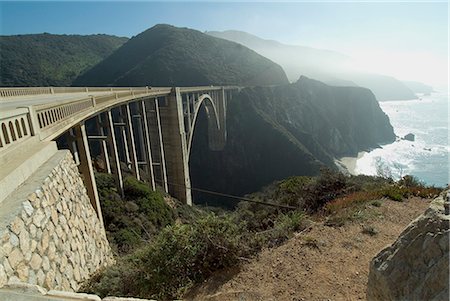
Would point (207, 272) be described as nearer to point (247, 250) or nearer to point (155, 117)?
point (247, 250)

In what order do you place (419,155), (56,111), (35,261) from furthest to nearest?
(419,155), (56,111), (35,261)

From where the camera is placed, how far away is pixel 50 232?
13.0 feet

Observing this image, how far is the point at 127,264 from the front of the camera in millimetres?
5430

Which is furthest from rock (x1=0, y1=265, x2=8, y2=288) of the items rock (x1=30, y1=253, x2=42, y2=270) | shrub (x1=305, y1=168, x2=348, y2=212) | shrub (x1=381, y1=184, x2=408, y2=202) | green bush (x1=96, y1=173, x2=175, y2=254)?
shrub (x1=381, y1=184, x2=408, y2=202)

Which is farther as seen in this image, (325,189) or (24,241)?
(325,189)

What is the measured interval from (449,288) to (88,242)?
19.1 feet

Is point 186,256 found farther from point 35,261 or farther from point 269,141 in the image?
point 269,141

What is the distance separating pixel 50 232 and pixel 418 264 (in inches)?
177

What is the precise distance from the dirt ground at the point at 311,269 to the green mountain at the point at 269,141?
110 feet

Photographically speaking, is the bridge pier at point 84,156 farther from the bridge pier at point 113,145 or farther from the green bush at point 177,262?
the green bush at point 177,262

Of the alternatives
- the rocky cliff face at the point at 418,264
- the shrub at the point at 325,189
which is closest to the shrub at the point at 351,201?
the shrub at the point at 325,189

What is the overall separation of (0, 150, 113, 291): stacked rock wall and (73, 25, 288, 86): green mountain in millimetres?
62922

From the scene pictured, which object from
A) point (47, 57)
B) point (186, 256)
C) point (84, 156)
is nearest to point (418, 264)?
point (186, 256)

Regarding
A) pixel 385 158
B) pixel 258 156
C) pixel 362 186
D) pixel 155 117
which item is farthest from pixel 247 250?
→ pixel 385 158
